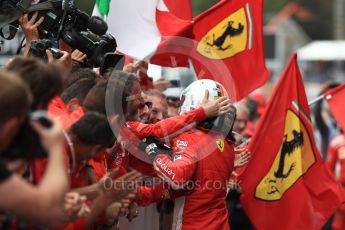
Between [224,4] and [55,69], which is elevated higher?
[55,69]

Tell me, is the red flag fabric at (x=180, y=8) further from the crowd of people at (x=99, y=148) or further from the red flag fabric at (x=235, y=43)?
the crowd of people at (x=99, y=148)

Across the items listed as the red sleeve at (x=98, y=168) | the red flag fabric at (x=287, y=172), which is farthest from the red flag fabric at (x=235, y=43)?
the red sleeve at (x=98, y=168)

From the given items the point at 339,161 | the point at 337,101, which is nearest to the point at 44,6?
the point at 337,101

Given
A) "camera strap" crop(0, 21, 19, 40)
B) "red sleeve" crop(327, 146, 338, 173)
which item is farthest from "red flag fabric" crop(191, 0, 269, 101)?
"camera strap" crop(0, 21, 19, 40)

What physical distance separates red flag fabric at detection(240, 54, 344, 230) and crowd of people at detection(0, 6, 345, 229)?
20 centimetres

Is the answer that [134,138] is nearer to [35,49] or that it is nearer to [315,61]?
[35,49]

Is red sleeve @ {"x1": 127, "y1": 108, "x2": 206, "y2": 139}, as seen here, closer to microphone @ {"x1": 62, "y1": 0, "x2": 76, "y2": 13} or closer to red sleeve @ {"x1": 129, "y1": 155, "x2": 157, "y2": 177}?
red sleeve @ {"x1": 129, "y1": 155, "x2": 157, "y2": 177}

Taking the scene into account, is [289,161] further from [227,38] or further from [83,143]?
[83,143]

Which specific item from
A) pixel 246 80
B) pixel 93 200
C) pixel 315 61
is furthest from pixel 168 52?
pixel 315 61

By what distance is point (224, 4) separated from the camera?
955 centimetres

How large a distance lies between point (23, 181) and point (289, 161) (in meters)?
4.72

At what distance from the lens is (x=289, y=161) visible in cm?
872

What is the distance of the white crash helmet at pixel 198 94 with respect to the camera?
7.16 meters

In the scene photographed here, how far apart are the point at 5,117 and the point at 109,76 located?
6.46 ft
